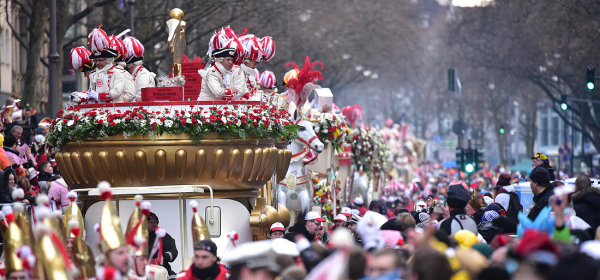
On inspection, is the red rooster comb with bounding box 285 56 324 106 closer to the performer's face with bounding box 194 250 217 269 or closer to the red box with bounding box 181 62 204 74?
the red box with bounding box 181 62 204 74

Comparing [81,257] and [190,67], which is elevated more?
[190,67]

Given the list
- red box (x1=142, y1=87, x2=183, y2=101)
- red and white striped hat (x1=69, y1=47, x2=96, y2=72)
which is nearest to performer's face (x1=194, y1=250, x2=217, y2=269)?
red box (x1=142, y1=87, x2=183, y2=101)

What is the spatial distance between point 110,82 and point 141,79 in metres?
0.88

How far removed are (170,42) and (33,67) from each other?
11.7 metres

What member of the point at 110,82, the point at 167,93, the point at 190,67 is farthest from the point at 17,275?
the point at 190,67

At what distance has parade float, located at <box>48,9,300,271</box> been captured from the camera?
40.2ft

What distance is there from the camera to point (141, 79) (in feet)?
45.6

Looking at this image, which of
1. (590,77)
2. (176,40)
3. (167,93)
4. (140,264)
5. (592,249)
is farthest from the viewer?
(590,77)

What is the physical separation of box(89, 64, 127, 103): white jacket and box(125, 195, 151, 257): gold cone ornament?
379cm

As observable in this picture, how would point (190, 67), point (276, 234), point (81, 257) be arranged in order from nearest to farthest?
point (81, 257) → point (276, 234) → point (190, 67)

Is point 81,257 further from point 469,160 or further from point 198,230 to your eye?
point 469,160

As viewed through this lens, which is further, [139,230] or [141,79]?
[141,79]

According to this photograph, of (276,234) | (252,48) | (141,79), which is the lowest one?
(276,234)

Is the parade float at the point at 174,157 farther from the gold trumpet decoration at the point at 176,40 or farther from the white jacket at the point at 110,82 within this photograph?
the gold trumpet decoration at the point at 176,40
